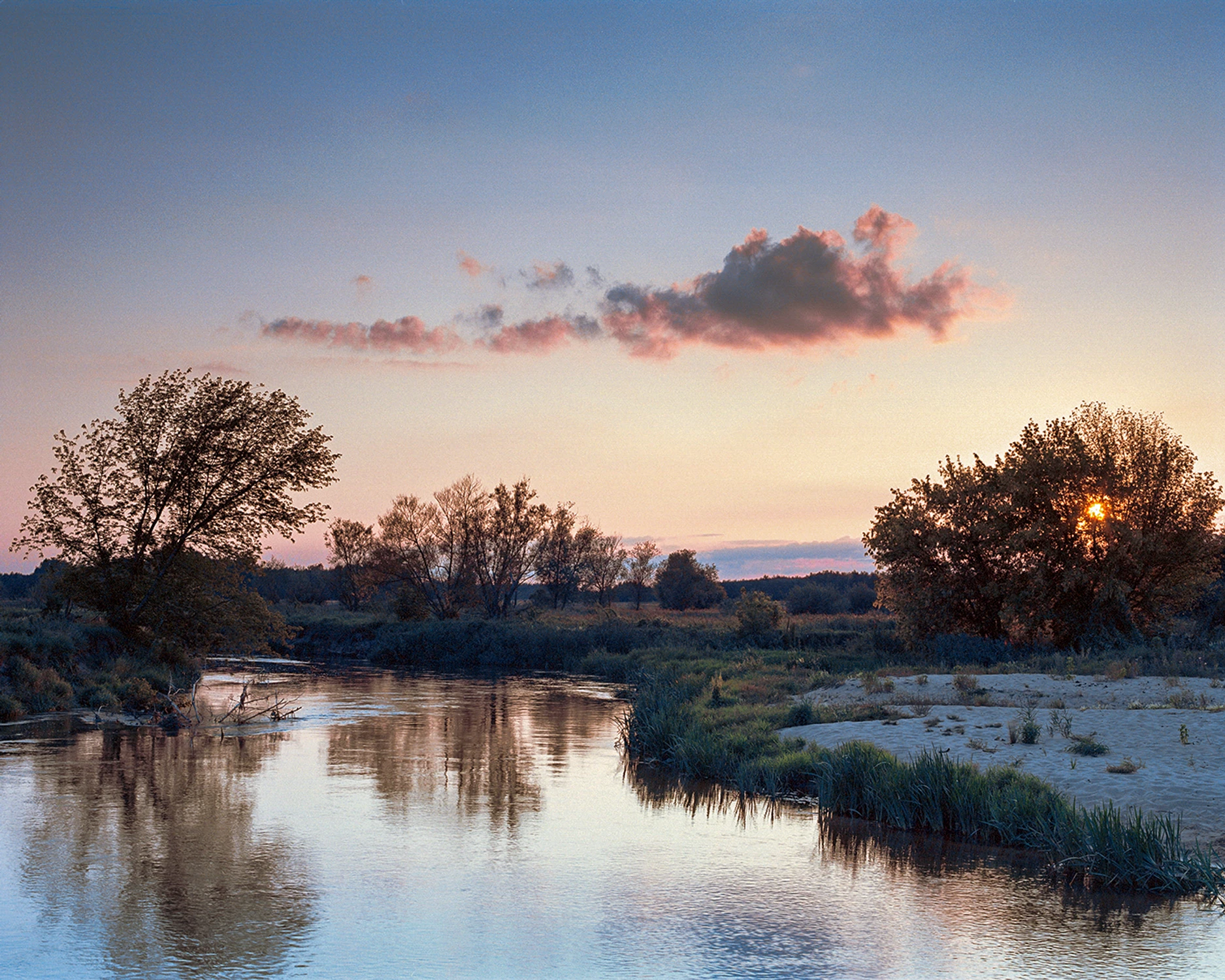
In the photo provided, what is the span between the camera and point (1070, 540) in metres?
38.2

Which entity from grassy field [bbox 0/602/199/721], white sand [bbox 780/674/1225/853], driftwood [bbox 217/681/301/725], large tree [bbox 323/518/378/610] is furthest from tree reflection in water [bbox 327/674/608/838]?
large tree [bbox 323/518/378/610]

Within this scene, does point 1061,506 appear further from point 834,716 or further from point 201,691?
point 201,691

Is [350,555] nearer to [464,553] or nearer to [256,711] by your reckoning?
[464,553]

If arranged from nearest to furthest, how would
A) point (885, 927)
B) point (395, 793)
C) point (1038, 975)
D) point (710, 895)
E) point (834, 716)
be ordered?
1. point (1038, 975)
2. point (885, 927)
3. point (710, 895)
4. point (395, 793)
5. point (834, 716)

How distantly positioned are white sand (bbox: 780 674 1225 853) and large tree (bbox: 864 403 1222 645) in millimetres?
11032

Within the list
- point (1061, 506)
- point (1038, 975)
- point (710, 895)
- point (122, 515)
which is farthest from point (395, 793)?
point (1061, 506)

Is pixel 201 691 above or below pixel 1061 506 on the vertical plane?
below

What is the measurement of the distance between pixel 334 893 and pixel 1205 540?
36.4 meters

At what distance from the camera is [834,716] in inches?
931

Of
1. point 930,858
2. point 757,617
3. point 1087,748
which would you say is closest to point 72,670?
point 930,858

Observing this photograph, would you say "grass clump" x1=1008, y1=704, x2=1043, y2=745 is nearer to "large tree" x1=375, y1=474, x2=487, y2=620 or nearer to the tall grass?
the tall grass

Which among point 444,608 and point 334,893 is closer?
point 334,893

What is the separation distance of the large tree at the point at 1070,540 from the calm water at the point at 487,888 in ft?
77.2

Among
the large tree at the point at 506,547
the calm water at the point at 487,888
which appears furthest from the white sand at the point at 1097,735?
the large tree at the point at 506,547
